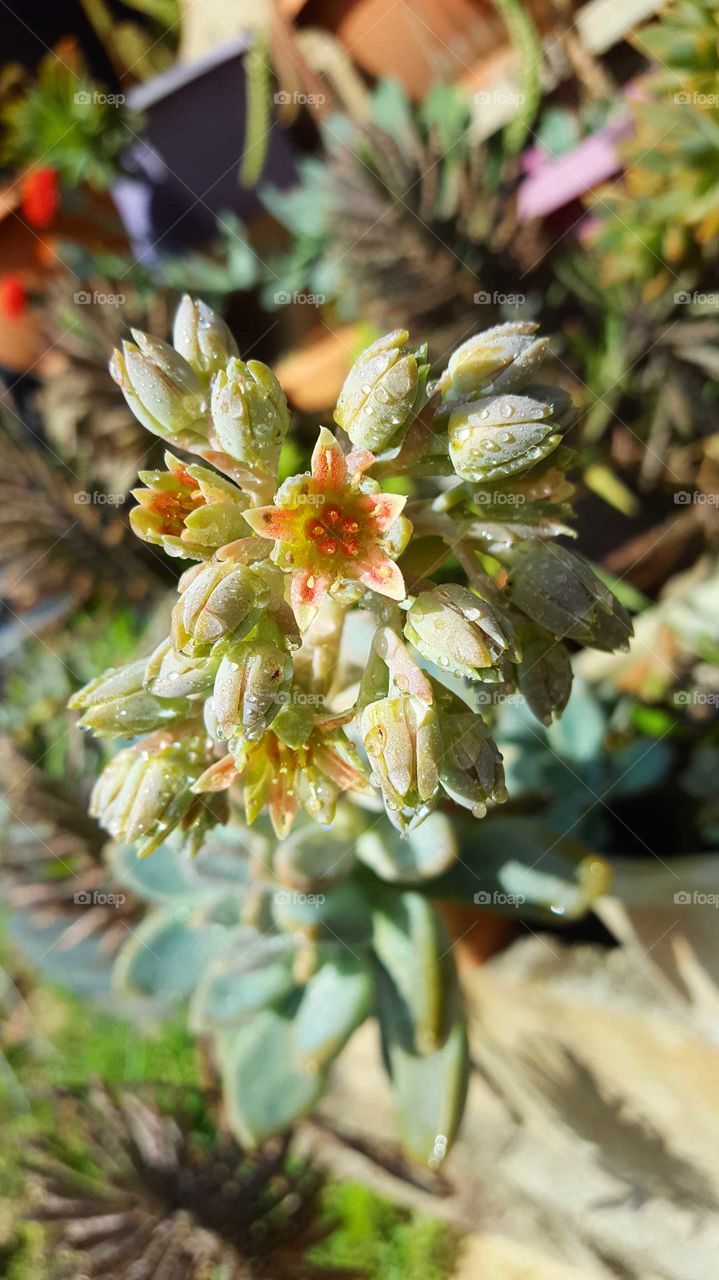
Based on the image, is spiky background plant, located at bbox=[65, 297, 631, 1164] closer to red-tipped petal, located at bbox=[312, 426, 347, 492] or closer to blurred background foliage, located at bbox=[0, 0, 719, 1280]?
red-tipped petal, located at bbox=[312, 426, 347, 492]

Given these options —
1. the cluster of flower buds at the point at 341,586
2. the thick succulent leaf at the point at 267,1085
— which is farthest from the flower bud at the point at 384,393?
the thick succulent leaf at the point at 267,1085

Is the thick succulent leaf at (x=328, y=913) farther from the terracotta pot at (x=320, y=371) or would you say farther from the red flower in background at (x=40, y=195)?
the red flower in background at (x=40, y=195)
